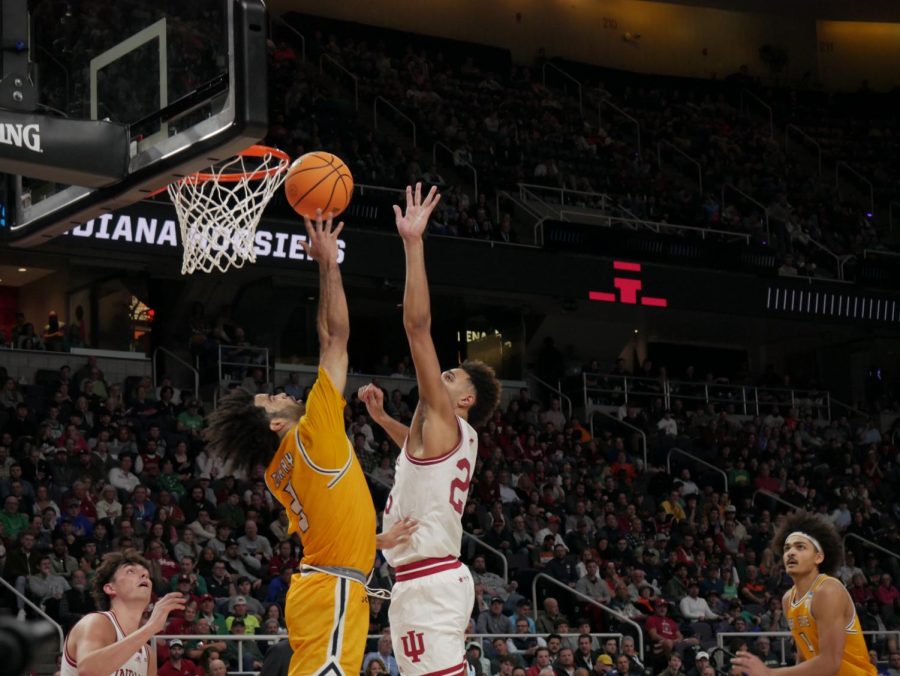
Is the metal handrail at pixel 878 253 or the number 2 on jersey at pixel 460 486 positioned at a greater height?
the metal handrail at pixel 878 253

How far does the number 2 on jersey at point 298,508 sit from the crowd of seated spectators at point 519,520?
358cm

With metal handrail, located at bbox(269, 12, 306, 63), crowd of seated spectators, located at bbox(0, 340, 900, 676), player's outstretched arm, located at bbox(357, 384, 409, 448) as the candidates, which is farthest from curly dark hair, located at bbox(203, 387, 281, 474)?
metal handrail, located at bbox(269, 12, 306, 63)

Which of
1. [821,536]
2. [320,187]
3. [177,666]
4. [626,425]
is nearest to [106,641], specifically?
[320,187]

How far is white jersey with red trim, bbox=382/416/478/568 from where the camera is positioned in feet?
18.6

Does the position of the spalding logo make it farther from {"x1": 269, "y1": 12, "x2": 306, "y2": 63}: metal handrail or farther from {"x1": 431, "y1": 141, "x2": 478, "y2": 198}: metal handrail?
{"x1": 269, "y1": 12, "x2": 306, "y2": 63}: metal handrail

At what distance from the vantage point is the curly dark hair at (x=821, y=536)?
756 cm

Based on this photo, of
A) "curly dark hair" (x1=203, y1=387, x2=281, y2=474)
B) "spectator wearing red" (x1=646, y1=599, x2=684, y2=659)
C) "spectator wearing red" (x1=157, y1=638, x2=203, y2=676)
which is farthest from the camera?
"spectator wearing red" (x1=646, y1=599, x2=684, y2=659)

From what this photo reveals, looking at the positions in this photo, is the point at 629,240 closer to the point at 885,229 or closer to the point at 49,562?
the point at 885,229

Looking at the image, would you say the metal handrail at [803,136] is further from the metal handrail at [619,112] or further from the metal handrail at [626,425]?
the metal handrail at [626,425]

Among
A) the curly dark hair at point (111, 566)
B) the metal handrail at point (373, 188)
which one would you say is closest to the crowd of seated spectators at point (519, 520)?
the curly dark hair at point (111, 566)

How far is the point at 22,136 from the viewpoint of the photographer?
5.65 metres

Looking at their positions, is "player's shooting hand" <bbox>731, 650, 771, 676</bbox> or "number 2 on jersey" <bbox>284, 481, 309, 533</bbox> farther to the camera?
"player's shooting hand" <bbox>731, 650, 771, 676</bbox>

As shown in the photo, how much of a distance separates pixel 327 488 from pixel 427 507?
46cm

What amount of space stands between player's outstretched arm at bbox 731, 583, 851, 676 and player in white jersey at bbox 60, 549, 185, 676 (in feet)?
9.72
